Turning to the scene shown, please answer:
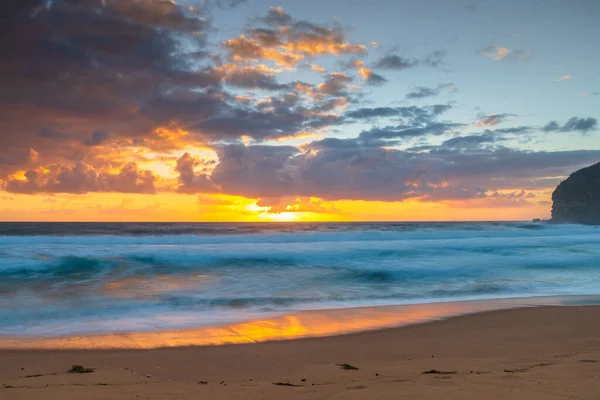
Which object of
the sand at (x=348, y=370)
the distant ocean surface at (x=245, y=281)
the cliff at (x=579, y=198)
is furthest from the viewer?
the cliff at (x=579, y=198)

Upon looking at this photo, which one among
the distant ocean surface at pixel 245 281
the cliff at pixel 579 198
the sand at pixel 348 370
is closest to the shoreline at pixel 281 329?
the sand at pixel 348 370

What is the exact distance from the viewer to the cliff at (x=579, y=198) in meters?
83.0

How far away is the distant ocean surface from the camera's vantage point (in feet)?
32.1

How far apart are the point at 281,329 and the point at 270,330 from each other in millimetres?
206

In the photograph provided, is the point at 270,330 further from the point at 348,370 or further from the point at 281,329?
the point at 348,370

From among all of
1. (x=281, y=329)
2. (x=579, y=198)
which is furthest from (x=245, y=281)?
(x=579, y=198)

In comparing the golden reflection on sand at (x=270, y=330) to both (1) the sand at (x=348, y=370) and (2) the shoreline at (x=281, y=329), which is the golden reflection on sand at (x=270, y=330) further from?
(1) the sand at (x=348, y=370)

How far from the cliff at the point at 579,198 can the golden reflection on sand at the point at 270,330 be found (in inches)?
3450

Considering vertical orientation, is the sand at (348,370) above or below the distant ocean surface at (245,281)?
above

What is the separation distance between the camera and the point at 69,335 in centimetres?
768

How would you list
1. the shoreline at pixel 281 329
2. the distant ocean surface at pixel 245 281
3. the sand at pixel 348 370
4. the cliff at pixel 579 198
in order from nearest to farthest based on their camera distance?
1. the sand at pixel 348 370
2. the shoreline at pixel 281 329
3. the distant ocean surface at pixel 245 281
4. the cliff at pixel 579 198

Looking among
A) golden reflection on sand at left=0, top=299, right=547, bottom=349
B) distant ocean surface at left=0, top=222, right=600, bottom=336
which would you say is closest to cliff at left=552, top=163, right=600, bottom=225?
distant ocean surface at left=0, top=222, right=600, bottom=336

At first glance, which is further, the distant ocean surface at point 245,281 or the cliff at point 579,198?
the cliff at point 579,198

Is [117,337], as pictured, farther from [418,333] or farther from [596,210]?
[596,210]
